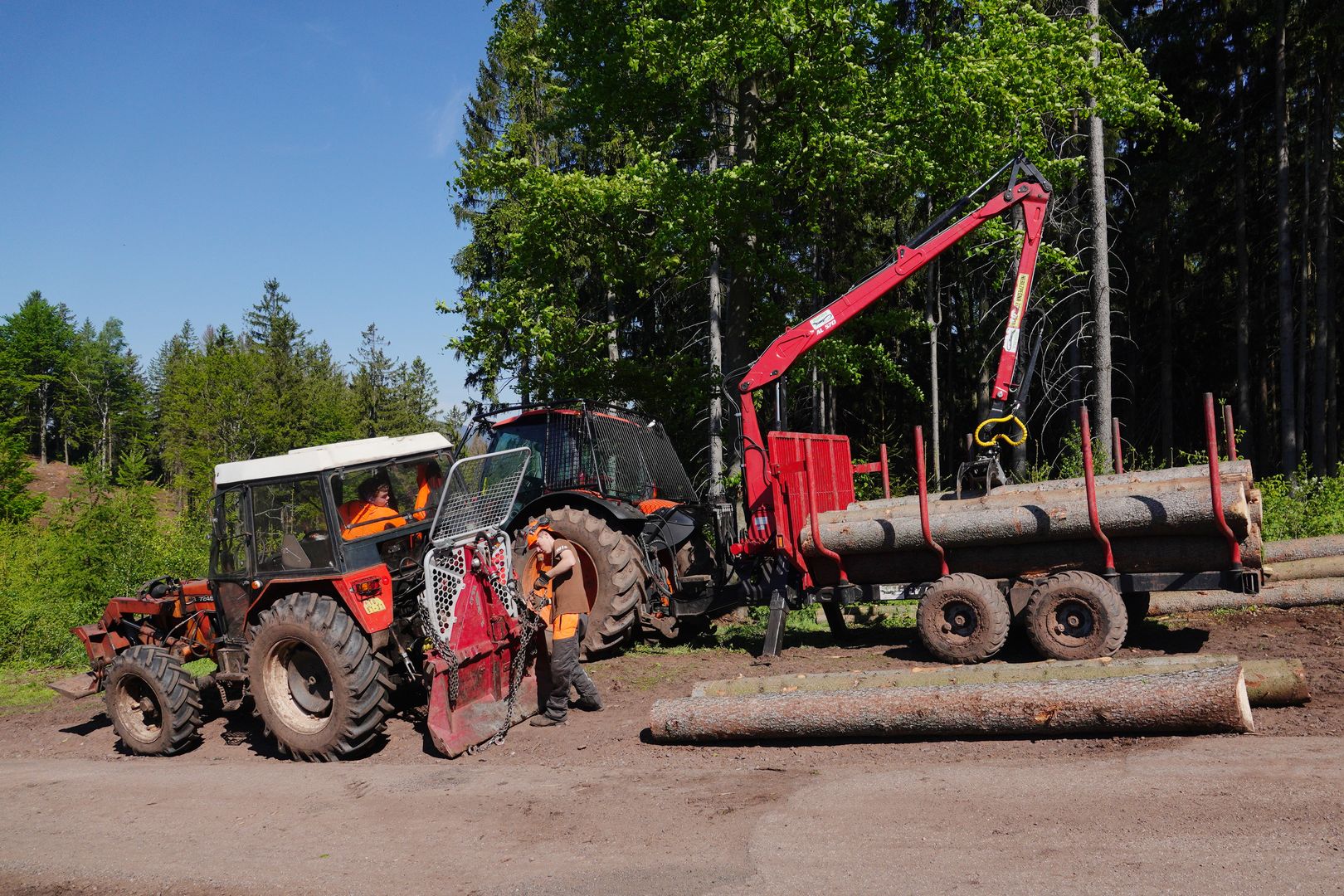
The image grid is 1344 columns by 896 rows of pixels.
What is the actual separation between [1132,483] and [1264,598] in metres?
2.90

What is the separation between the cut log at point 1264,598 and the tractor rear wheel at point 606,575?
521cm

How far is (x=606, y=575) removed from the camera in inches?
362

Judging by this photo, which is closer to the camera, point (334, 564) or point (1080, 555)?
point (334, 564)

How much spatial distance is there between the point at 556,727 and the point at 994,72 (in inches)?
401

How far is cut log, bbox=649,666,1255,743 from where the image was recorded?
19.5ft

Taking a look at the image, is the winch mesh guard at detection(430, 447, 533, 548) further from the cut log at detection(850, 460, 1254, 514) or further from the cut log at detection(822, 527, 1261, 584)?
the cut log at detection(850, 460, 1254, 514)

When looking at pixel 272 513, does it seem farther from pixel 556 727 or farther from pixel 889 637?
pixel 889 637

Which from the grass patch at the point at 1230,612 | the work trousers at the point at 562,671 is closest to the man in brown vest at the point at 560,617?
the work trousers at the point at 562,671

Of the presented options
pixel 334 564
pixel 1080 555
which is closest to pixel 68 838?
pixel 334 564

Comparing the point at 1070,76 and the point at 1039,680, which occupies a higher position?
the point at 1070,76

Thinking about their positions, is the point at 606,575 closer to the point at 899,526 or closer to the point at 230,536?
the point at 899,526

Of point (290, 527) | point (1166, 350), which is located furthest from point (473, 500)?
point (1166, 350)

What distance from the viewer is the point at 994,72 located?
12578 millimetres

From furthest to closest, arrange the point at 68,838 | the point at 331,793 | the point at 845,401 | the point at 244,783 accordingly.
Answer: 1. the point at 845,401
2. the point at 244,783
3. the point at 331,793
4. the point at 68,838
